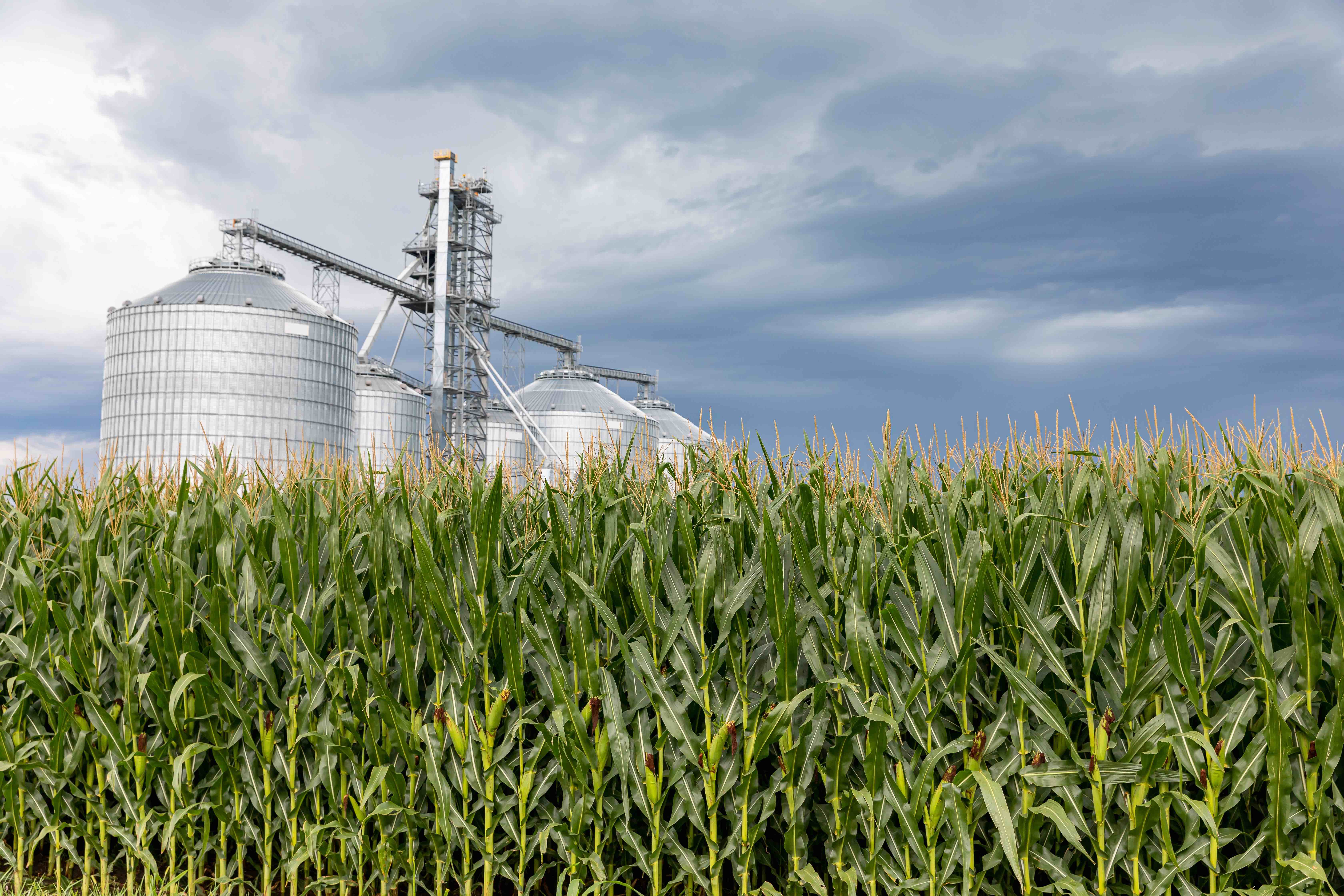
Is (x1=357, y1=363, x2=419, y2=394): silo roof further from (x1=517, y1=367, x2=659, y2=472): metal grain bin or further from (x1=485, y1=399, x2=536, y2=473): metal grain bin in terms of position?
(x1=517, y1=367, x2=659, y2=472): metal grain bin

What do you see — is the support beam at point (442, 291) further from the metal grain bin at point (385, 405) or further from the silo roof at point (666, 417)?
the silo roof at point (666, 417)

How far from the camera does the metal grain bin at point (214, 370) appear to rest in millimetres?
32219

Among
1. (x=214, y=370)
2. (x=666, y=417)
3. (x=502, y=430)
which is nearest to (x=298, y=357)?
→ (x=214, y=370)

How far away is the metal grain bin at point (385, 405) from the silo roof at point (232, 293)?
469cm

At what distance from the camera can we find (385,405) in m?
40.2

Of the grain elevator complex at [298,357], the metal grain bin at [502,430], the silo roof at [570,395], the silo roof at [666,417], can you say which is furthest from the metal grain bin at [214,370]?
the silo roof at [666,417]

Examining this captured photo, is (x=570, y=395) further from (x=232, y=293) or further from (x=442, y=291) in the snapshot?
(x=232, y=293)

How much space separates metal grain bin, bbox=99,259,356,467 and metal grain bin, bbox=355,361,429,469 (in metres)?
4.61

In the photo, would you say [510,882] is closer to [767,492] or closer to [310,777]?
[310,777]

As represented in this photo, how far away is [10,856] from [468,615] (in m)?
3.98

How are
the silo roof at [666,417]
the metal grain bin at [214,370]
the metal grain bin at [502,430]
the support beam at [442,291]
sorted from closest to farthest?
1. the metal grain bin at [214,370]
2. the support beam at [442,291]
3. the metal grain bin at [502,430]
4. the silo roof at [666,417]

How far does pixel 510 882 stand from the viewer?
5125 millimetres

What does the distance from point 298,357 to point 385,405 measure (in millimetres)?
7311

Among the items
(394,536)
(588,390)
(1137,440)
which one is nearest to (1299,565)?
(1137,440)
